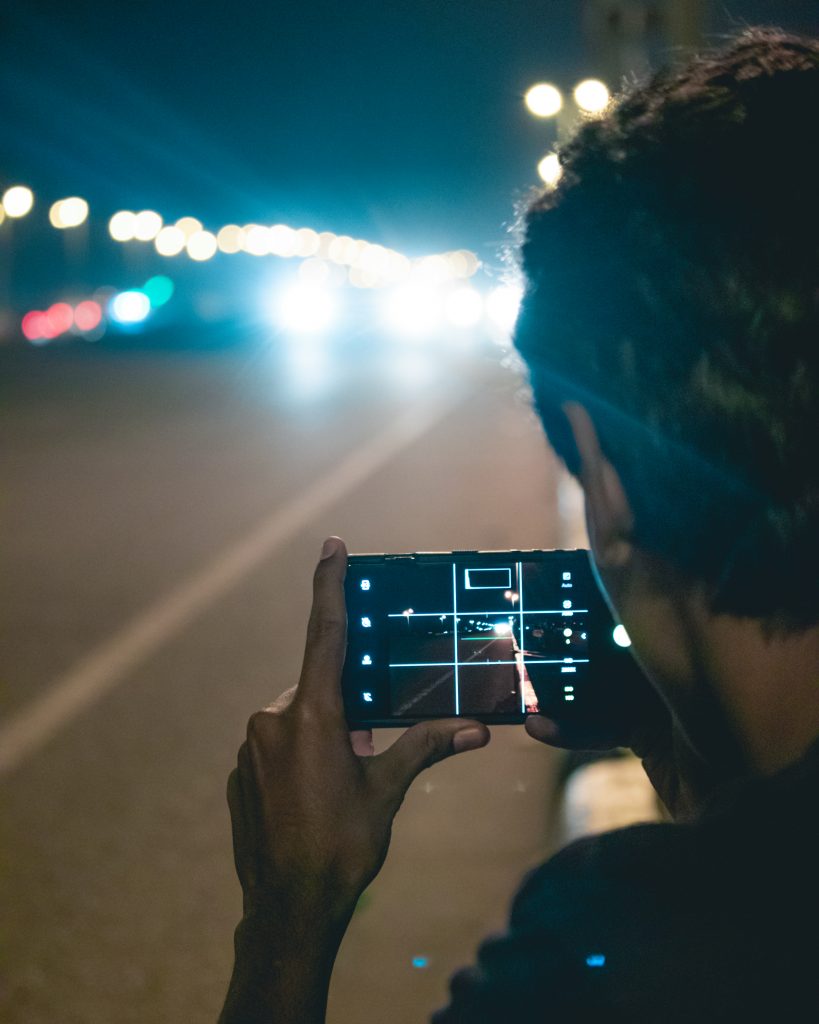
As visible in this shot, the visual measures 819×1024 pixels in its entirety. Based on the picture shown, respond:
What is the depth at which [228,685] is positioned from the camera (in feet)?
19.9

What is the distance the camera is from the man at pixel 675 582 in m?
1.09

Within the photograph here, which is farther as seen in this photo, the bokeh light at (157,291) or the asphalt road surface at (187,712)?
the bokeh light at (157,291)

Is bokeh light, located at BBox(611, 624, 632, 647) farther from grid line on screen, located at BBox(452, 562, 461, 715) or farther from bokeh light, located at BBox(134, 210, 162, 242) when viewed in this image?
bokeh light, located at BBox(134, 210, 162, 242)

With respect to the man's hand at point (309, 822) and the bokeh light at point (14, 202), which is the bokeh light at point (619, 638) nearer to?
the man's hand at point (309, 822)

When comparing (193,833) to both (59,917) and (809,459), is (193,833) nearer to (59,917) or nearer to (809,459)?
(59,917)

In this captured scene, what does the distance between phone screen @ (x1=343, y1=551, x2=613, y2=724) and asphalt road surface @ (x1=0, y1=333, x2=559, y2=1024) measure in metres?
0.30

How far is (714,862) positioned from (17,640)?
6353mm

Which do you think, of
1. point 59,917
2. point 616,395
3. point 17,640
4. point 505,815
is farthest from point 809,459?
point 17,640

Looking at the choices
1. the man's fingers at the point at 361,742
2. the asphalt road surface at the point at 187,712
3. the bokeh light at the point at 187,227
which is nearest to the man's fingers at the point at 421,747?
the man's fingers at the point at 361,742

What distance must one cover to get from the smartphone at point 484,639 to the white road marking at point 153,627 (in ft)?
10.8

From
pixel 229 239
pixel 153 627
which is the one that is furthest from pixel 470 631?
pixel 229 239

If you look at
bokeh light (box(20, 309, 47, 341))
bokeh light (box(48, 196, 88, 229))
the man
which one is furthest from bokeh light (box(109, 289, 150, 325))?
the man

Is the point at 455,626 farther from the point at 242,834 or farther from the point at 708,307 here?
the point at 708,307

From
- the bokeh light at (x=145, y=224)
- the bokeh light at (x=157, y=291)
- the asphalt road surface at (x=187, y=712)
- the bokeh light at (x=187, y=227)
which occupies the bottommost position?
the asphalt road surface at (x=187, y=712)
